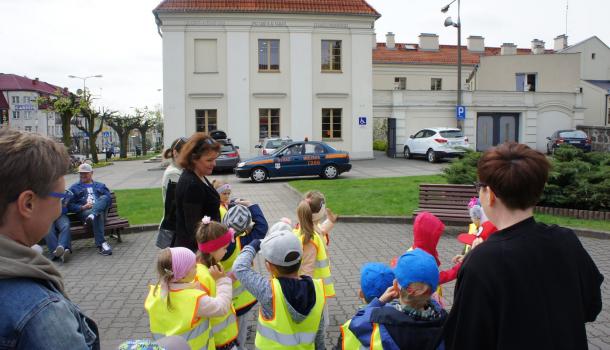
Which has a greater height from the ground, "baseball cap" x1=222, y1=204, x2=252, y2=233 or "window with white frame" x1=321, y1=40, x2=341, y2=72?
"window with white frame" x1=321, y1=40, x2=341, y2=72

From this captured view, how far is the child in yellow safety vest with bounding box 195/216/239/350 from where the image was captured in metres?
3.70

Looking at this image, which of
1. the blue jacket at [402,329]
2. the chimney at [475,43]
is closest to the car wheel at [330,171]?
the blue jacket at [402,329]

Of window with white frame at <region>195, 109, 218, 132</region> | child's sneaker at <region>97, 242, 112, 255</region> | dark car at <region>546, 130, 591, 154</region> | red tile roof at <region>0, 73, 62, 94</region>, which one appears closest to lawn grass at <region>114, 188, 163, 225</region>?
child's sneaker at <region>97, 242, 112, 255</region>

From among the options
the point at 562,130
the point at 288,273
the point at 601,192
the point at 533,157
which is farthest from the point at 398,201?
the point at 562,130

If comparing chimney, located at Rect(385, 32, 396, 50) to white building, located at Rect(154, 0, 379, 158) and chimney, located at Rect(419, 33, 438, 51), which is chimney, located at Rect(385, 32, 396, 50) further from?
white building, located at Rect(154, 0, 379, 158)

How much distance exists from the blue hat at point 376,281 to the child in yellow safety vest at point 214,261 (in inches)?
40.7

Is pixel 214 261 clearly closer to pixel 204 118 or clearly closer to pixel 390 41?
pixel 204 118

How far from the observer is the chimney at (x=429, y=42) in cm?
5350

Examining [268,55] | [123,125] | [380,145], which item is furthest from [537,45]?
[123,125]

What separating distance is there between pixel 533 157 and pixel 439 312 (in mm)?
1124

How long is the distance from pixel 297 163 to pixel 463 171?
9.61m

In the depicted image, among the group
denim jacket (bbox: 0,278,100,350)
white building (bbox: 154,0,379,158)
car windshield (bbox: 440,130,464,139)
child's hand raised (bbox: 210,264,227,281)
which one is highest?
white building (bbox: 154,0,379,158)

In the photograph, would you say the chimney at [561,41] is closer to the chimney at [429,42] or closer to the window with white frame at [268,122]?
the chimney at [429,42]

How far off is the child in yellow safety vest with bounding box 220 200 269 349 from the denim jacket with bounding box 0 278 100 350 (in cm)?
241
